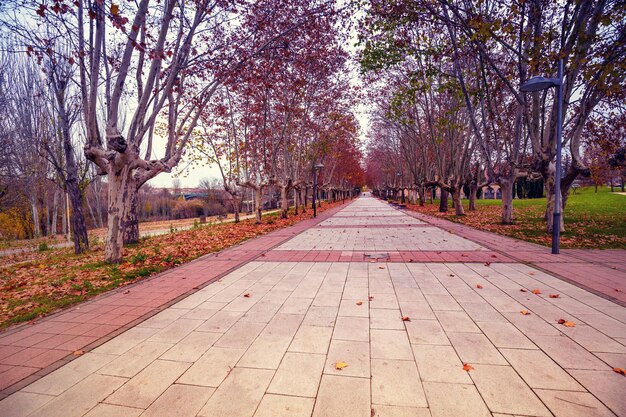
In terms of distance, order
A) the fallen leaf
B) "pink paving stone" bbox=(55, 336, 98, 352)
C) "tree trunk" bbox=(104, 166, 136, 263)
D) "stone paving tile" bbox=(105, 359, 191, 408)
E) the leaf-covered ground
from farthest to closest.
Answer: "tree trunk" bbox=(104, 166, 136, 263) < the leaf-covered ground < "pink paving stone" bbox=(55, 336, 98, 352) < the fallen leaf < "stone paving tile" bbox=(105, 359, 191, 408)

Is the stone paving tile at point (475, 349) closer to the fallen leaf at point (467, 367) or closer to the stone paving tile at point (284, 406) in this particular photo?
the fallen leaf at point (467, 367)

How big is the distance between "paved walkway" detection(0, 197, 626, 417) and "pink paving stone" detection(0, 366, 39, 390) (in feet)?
0.39

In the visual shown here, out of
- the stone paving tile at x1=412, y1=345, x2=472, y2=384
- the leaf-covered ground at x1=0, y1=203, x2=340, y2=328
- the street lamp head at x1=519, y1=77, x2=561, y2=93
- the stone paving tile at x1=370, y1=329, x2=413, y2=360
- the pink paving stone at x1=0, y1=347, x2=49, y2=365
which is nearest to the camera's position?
the stone paving tile at x1=412, y1=345, x2=472, y2=384

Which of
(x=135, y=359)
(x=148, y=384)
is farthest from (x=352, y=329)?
(x=135, y=359)

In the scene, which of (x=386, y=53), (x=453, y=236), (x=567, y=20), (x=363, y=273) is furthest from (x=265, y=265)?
(x=567, y=20)

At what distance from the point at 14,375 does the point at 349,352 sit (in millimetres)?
3265

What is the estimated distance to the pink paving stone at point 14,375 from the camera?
2.66 metres

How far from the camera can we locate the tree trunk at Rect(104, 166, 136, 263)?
7184mm

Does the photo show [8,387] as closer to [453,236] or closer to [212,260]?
[212,260]

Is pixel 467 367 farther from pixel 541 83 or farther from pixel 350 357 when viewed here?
pixel 541 83

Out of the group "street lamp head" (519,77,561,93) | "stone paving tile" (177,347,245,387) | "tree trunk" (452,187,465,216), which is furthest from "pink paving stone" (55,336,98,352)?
"tree trunk" (452,187,465,216)

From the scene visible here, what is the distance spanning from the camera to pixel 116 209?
723 cm

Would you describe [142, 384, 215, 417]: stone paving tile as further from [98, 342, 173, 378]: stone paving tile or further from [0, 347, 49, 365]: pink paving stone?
[0, 347, 49, 365]: pink paving stone

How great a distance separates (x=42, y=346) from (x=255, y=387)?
2.77 meters
